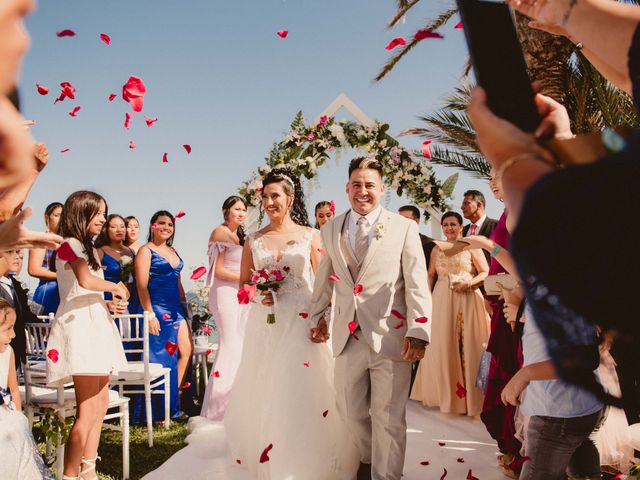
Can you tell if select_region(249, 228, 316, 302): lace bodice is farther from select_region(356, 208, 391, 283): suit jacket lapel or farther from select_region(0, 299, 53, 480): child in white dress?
select_region(0, 299, 53, 480): child in white dress

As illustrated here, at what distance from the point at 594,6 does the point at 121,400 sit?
15.1ft

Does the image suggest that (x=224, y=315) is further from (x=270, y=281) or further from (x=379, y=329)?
(x=379, y=329)

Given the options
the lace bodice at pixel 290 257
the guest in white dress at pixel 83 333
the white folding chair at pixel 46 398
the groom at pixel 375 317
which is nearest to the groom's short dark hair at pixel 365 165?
the groom at pixel 375 317

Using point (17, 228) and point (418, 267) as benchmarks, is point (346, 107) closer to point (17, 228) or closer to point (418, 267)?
point (418, 267)

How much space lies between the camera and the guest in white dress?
394 centimetres

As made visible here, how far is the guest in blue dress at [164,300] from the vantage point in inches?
258

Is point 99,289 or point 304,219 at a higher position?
point 304,219

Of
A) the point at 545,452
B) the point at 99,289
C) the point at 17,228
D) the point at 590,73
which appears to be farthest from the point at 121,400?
the point at 590,73

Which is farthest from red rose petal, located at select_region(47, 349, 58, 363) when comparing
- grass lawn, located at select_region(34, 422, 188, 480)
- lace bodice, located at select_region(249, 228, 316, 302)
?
lace bodice, located at select_region(249, 228, 316, 302)

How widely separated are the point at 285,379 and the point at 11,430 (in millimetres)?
1939

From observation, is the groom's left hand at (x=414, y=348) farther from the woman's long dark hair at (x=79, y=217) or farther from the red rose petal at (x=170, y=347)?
the red rose petal at (x=170, y=347)

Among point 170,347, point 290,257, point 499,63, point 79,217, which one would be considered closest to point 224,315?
point 170,347

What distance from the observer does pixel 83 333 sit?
404 centimetres

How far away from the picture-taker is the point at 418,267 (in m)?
3.92
